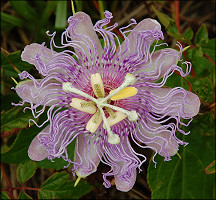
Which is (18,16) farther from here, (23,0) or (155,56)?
(155,56)

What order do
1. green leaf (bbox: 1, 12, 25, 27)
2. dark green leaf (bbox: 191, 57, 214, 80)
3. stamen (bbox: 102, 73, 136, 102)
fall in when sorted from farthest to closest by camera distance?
green leaf (bbox: 1, 12, 25, 27) → dark green leaf (bbox: 191, 57, 214, 80) → stamen (bbox: 102, 73, 136, 102)

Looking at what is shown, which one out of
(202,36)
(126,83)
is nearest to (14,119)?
(126,83)

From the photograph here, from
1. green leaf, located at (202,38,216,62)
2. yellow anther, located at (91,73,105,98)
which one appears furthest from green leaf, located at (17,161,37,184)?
green leaf, located at (202,38,216,62)

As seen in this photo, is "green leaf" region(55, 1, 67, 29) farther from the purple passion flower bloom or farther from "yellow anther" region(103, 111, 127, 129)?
"yellow anther" region(103, 111, 127, 129)

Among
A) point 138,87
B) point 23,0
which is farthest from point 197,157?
point 23,0

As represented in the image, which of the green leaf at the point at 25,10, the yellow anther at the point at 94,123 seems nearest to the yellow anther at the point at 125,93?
the yellow anther at the point at 94,123
